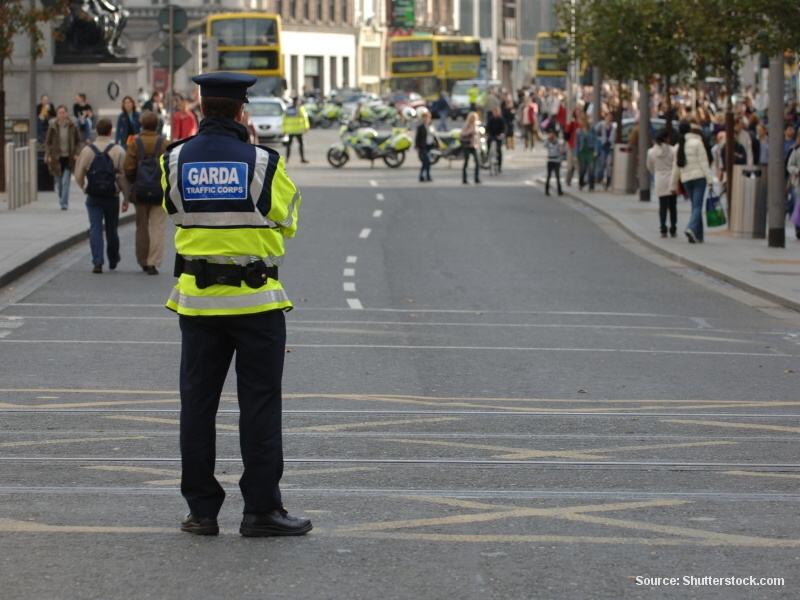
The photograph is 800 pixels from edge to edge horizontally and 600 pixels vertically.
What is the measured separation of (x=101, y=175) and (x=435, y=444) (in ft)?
33.0

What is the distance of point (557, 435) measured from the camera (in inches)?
330

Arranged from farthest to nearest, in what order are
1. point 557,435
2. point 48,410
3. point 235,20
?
point 235,20 < point 48,410 < point 557,435

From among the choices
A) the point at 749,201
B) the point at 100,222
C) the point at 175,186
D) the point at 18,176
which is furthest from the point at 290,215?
the point at 18,176

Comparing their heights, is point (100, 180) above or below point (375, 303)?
above

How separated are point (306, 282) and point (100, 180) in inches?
102

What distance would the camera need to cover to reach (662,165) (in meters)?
22.6

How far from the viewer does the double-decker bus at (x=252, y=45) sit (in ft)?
220

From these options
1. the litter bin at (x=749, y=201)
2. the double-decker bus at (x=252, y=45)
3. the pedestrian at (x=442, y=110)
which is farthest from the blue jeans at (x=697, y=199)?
the pedestrian at (x=442, y=110)

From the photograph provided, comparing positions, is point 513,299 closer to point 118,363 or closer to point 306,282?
point 306,282

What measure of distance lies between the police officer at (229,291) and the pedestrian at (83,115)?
86.3 ft

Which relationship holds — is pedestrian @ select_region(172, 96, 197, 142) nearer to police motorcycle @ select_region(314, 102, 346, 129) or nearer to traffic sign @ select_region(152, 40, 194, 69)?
traffic sign @ select_region(152, 40, 194, 69)

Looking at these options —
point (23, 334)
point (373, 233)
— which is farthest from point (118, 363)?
point (373, 233)

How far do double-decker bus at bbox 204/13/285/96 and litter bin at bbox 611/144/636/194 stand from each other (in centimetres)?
3542

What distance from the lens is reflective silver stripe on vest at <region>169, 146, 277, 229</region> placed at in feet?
19.0
